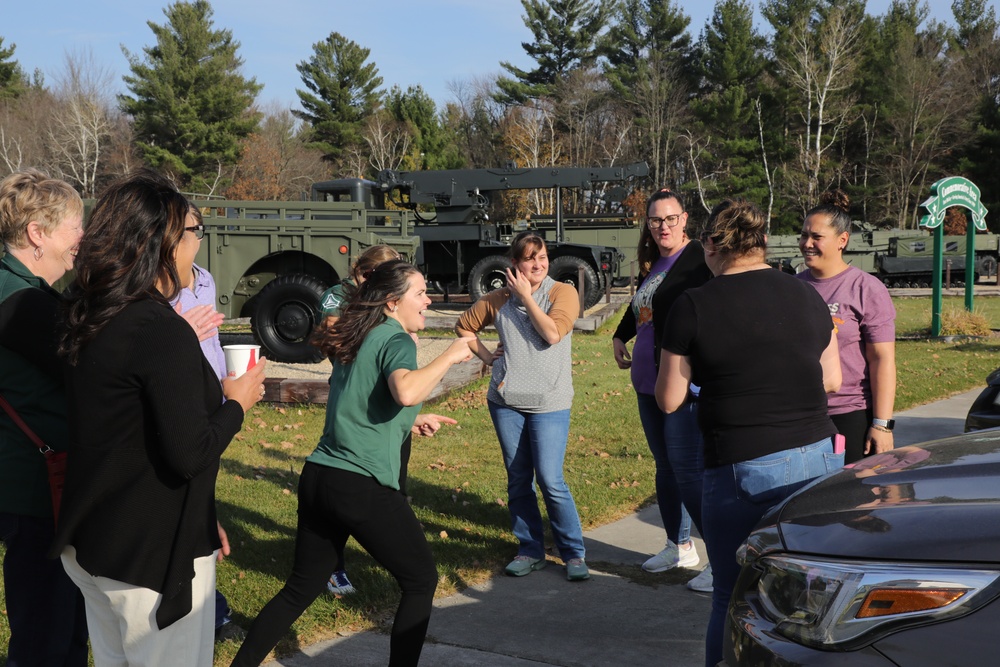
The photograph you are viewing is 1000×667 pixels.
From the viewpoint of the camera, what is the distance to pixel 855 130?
48.7 metres

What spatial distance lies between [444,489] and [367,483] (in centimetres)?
314

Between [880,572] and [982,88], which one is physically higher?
[982,88]

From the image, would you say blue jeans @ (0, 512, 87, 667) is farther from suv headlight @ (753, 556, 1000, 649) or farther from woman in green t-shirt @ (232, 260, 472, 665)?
suv headlight @ (753, 556, 1000, 649)

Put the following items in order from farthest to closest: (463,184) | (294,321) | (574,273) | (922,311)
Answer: (463,184)
(922,311)
(574,273)
(294,321)

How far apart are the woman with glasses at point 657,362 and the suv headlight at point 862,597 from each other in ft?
5.34

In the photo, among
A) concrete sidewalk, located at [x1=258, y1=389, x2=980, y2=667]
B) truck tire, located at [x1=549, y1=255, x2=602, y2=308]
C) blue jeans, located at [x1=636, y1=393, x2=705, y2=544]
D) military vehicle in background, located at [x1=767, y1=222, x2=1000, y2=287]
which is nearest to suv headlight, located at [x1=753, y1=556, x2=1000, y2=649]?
concrete sidewalk, located at [x1=258, y1=389, x2=980, y2=667]

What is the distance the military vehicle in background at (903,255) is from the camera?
30.5 metres

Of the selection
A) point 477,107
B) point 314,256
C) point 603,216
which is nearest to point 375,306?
point 314,256

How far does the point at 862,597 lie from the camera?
6.40 ft

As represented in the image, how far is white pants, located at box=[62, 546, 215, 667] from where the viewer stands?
219 cm

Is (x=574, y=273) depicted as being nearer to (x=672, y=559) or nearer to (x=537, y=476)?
(x=672, y=559)

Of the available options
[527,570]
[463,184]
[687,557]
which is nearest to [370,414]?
[527,570]

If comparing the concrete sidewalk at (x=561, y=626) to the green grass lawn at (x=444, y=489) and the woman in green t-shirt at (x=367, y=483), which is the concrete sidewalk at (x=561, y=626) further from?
the woman in green t-shirt at (x=367, y=483)

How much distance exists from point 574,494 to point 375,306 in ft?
10.4
